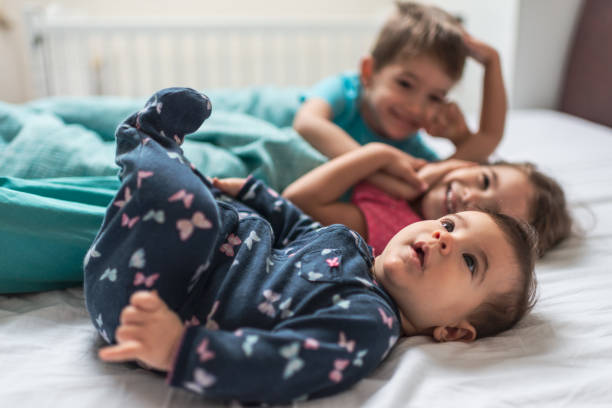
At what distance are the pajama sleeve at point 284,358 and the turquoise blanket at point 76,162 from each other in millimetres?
331

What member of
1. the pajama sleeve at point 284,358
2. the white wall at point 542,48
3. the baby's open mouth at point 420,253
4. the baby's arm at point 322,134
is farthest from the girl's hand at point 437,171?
the white wall at point 542,48

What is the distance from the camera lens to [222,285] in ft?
2.17

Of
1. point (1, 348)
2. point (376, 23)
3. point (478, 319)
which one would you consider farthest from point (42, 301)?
point (376, 23)

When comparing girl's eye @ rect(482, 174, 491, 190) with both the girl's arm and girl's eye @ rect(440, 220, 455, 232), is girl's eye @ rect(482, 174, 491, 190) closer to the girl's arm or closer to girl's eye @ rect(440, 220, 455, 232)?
the girl's arm

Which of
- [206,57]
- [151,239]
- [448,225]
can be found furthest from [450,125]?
[206,57]

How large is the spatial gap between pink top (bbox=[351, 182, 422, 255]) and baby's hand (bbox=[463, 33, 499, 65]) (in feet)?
1.49

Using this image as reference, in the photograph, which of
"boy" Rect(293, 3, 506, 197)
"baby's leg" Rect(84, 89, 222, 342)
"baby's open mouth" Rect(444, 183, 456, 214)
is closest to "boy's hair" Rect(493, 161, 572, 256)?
"baby's open mouth" Rect(444, 183, 456, 214)

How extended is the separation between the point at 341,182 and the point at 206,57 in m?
1.74

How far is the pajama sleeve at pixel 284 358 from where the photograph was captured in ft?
1.76

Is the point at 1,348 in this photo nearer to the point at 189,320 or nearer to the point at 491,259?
the point at 189,320

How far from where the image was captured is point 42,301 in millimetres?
783

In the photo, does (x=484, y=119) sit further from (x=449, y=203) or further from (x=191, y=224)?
(x=191, y=224)

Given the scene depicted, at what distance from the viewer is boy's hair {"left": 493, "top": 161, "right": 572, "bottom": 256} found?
969mm

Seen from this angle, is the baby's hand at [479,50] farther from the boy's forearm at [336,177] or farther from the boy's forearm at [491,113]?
the boy's forearm at [336,177]
